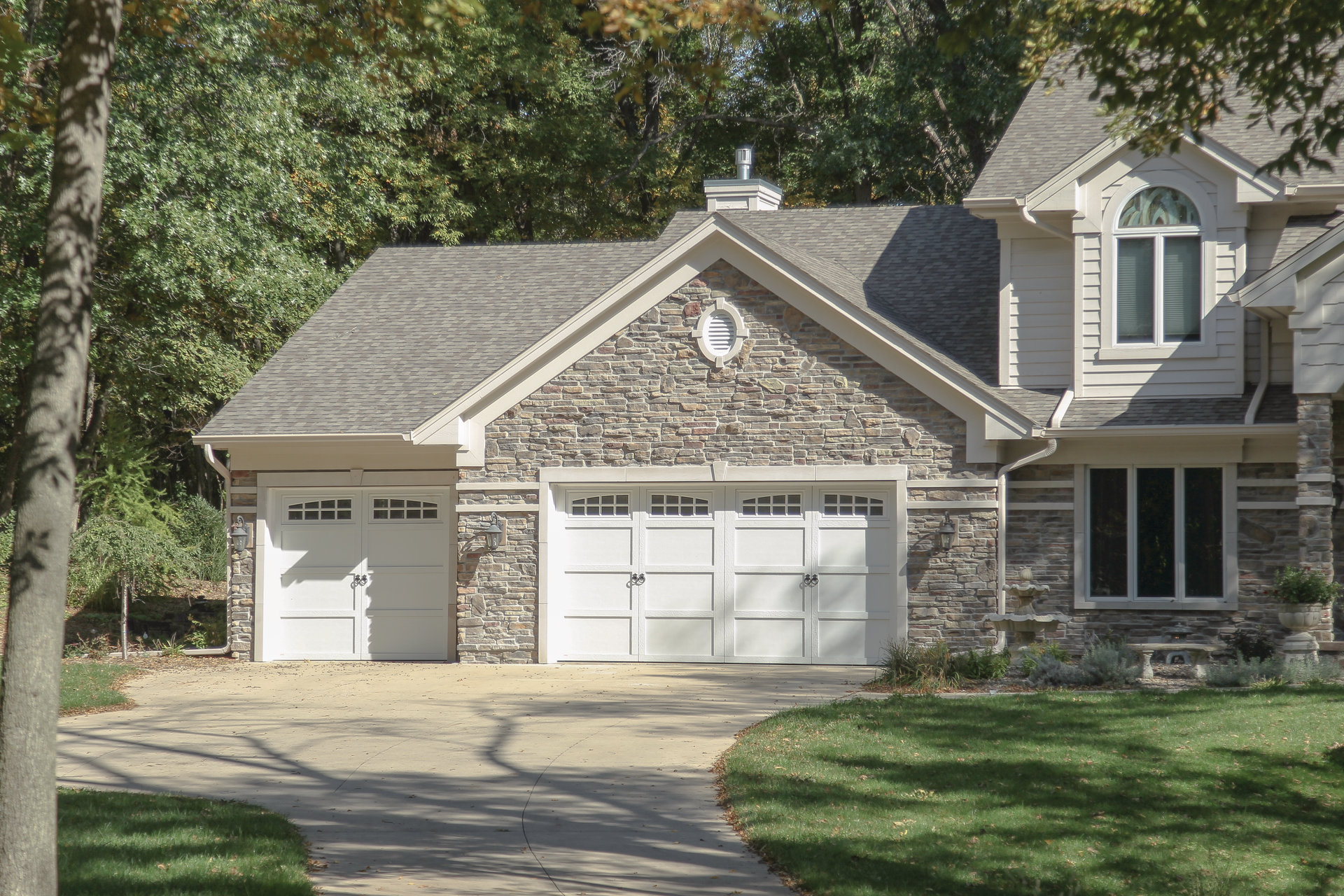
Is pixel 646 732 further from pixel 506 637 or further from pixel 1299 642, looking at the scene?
pixel 1299 642

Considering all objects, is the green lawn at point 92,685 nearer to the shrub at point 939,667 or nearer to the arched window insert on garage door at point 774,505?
the arched window insert on garage door at point 774,505

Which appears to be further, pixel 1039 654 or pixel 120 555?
pixel 120 555

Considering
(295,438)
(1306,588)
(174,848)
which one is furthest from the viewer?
(295,438)

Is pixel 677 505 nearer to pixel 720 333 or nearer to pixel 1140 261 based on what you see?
pixel 720 333

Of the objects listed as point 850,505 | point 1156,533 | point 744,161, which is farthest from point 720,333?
point 744,161

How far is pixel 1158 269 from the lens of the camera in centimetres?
1538

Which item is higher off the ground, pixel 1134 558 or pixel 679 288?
pixel 679 288

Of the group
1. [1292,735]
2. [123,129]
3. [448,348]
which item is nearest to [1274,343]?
[1292,735]

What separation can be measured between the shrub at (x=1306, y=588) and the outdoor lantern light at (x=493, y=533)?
8.64m

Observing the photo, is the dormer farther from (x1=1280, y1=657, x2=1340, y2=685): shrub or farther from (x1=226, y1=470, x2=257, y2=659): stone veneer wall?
(x1=226, y1=470, x2=257, y2=659): stone veneer wall

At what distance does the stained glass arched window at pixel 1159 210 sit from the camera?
15.3 meters

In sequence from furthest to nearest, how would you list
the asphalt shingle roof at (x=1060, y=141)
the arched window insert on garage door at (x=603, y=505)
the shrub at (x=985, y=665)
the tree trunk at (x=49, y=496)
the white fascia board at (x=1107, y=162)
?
the arched window insert on garage door at (x=603, y=505)
the asphalt shingle roof at (x=1060, y=141)
the white fascia board at (x=1107, y=162)
the shrub at (x=985, y=665)
the tree trunk at (x=49, y=496)

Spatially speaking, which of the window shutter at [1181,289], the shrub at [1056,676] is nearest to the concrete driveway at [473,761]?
the shrub at [1056,676]

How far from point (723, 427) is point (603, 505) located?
1.83 meters
